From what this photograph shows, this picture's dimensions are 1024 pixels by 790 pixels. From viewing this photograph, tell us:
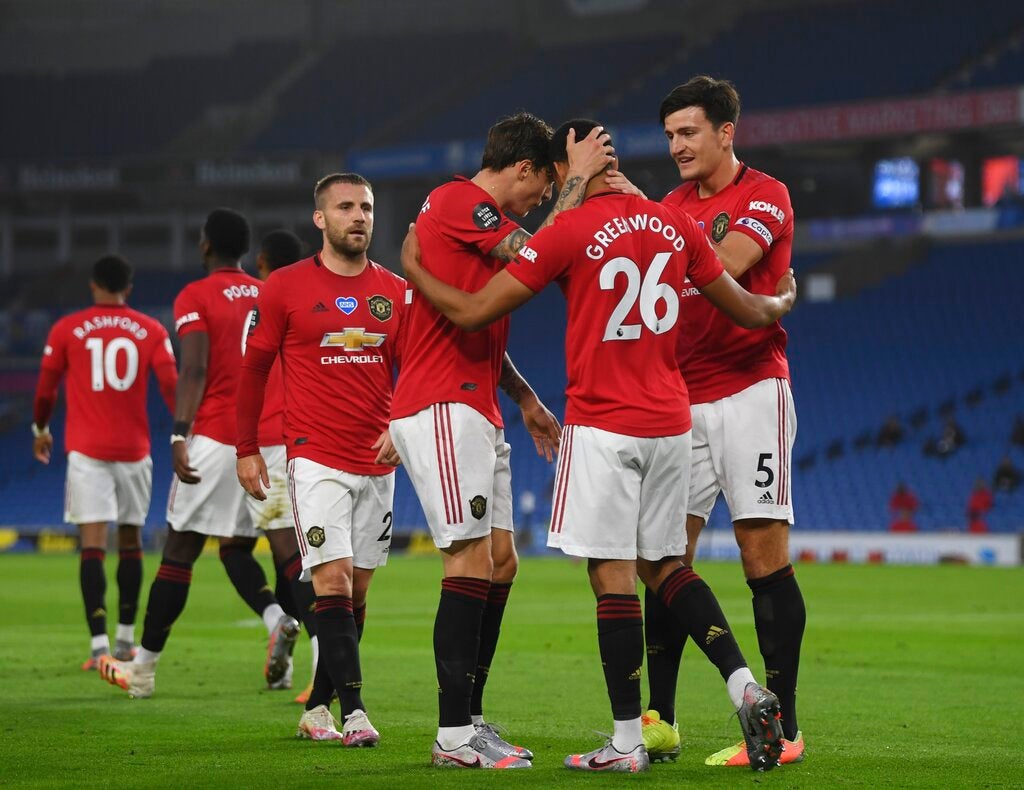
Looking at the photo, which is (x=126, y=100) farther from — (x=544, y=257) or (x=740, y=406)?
(x=544, y=257)

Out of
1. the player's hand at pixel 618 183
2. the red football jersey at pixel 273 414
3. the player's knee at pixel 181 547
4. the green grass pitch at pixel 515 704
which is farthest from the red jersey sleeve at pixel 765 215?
the player's knee at pixel 181 547

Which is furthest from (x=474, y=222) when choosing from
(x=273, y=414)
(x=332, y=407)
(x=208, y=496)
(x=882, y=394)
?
(x=882, y=394)

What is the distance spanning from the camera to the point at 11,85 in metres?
48.9

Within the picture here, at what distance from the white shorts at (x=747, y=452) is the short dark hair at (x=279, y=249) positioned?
351cm

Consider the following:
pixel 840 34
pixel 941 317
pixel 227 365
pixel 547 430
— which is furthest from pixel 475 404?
pixel 840 34

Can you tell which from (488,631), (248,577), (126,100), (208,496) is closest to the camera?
(488,631)

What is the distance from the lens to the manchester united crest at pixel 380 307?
6.93m

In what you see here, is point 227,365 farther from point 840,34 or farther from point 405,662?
point 840,34

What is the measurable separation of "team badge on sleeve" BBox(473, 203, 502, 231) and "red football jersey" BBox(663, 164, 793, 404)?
2.86 ft

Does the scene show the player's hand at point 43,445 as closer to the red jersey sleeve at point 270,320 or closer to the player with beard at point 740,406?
the red jersey sleeve at point 270,320

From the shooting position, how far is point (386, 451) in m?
6.35

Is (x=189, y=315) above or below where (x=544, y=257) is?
above

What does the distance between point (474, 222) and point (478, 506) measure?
112 centimetres

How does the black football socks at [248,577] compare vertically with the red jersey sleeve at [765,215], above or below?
below
